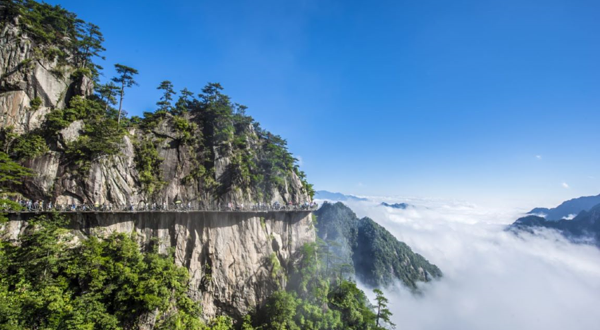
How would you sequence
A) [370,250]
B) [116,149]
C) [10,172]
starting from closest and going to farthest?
[10,172] → [116,149] → [370,250]

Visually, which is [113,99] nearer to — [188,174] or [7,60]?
[7,60]

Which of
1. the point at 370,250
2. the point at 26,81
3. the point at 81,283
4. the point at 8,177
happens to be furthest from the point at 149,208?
the point at 370,250

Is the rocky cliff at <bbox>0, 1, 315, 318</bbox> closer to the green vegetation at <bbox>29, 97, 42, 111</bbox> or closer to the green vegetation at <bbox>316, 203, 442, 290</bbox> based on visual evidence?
the green vegetation at <bbox>29, 97, 42, 111</bbox>

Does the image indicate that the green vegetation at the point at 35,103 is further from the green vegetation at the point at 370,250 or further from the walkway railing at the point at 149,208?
the green vegetation at the point at 370,250

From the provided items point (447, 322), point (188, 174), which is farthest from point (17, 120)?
point (447, 322)

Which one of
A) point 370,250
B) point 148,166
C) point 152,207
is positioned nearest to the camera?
point 152,207

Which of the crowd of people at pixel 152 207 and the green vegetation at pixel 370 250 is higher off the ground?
the crowd of people at pixel 152 207

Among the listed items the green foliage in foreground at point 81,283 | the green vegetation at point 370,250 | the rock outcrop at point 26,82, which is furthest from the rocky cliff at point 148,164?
the green vegetation at point 370,250

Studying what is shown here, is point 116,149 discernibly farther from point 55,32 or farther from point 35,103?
point 55,32
